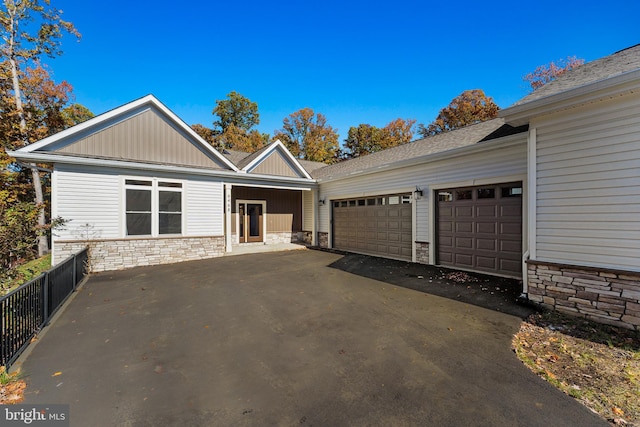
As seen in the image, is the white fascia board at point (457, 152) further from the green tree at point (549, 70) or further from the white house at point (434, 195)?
the green tree at point (549, 70)

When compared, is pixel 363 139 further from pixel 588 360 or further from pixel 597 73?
pixel 588 360

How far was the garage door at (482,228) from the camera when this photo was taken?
669cm

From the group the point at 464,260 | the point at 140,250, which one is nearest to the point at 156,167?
the point at 140,250

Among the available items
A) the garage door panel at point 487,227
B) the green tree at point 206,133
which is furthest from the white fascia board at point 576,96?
the green tree at point 206,133

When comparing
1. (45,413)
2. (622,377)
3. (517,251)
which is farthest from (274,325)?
(517,251)

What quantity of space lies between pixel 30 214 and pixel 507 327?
887 cm

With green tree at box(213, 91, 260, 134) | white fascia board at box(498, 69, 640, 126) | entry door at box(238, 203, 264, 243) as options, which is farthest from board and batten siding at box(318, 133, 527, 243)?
green tree at box(213, 91, 260, 134)

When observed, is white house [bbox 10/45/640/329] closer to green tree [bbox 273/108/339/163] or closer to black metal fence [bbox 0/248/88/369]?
black metal fence [bbox 0/248/88/369]

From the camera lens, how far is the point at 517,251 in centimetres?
661

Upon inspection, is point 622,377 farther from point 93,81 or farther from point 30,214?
point 93,81

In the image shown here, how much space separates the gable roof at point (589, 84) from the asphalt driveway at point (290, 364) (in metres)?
3.76

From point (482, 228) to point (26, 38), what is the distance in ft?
77.3

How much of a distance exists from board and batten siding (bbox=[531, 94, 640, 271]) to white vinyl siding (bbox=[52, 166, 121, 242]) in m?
11.6

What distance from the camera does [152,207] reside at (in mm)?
9273
